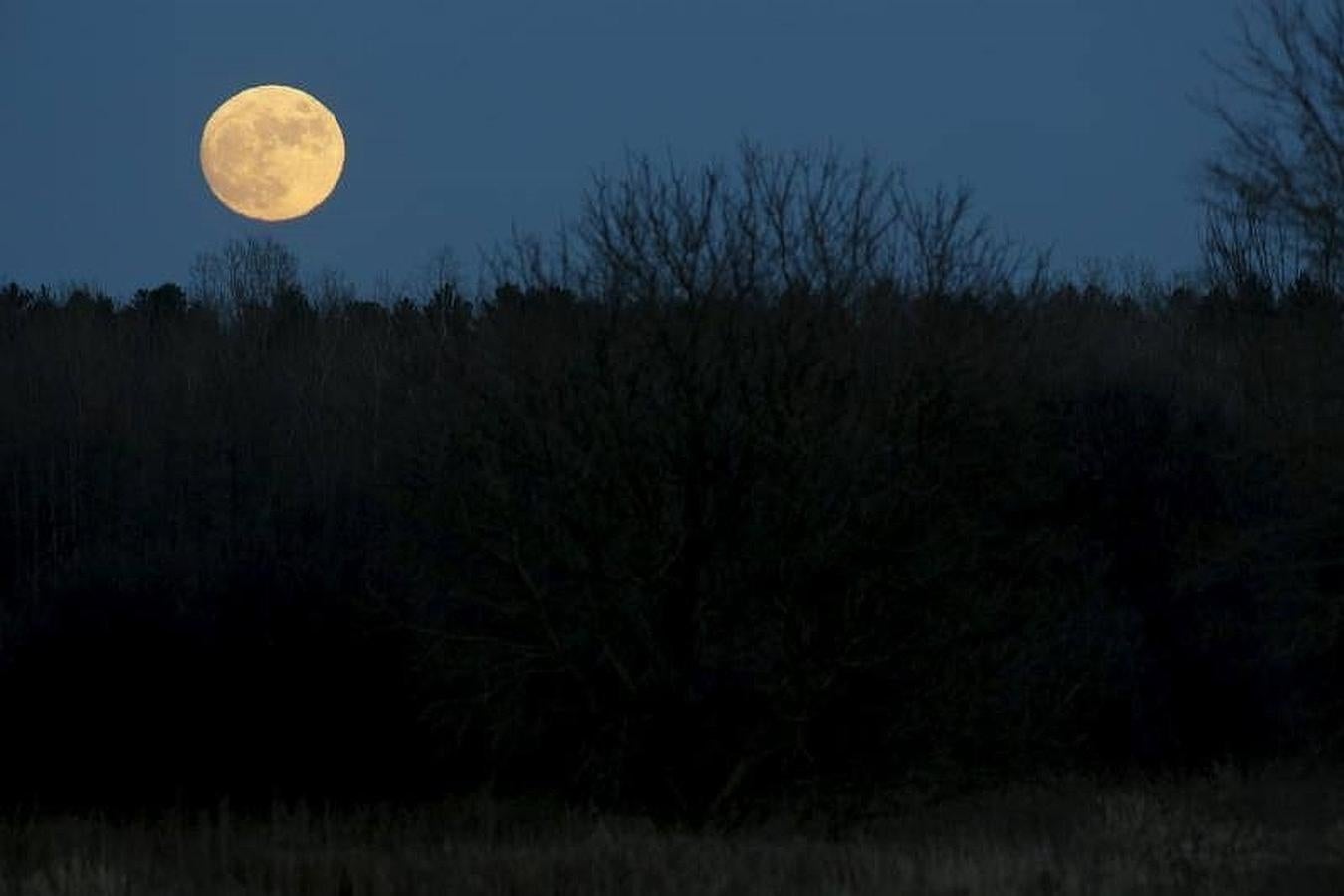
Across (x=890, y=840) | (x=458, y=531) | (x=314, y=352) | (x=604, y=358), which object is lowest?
(x=890, y=840)

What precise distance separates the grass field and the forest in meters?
1.09

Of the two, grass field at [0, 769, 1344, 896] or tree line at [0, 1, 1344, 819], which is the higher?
tree line at [0, 1, 1344, 819]

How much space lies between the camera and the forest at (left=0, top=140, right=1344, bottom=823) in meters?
16.6

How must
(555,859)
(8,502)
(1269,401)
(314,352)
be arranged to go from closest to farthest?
(555,859) < (1269,401) < (8,502) < (314,352)

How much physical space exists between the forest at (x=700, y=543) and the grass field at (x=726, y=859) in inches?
42.7

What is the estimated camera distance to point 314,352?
45156mm

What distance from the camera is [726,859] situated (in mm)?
11047

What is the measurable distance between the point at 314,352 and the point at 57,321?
8309 millimetres

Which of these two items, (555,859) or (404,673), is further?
(404,673)

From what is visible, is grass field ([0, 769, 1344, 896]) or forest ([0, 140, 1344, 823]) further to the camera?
forest ([0, 140, 1344, 823])

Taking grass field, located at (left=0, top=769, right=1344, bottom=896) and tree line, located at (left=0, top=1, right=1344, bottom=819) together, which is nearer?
grass field, located at (left=0, top=769, right=1344, bottom=896)

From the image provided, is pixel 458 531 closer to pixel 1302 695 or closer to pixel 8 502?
pixel 1302 695

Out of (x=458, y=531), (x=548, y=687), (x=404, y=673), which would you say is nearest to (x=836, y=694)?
(x=548, y=687)

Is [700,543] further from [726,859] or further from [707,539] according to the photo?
[726,859]
